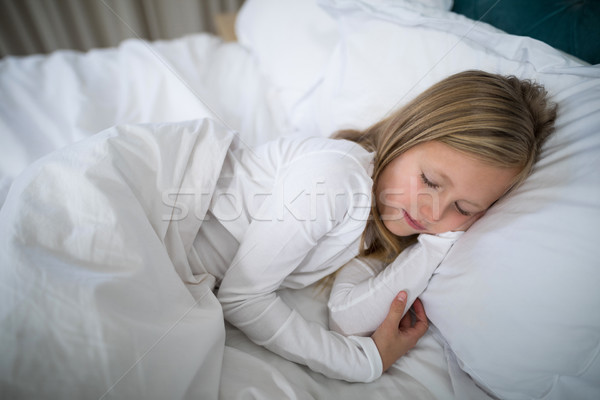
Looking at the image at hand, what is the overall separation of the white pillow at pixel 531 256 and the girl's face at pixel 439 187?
0.04 meters

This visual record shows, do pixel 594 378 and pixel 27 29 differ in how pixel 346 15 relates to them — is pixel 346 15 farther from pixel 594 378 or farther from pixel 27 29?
pixel 27 29

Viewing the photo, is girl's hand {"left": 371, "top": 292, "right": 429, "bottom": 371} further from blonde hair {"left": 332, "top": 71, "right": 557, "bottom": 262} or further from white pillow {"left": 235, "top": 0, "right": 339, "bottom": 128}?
white pillow {"left": 235, "top": 0, "right": 339, "bottom": 128}

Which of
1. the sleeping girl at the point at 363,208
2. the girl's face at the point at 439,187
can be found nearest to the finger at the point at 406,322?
the sleeping girl at the point at 363,208

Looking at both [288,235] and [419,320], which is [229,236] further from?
[419,320]

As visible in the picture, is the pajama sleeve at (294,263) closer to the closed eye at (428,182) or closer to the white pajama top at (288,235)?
the white pajama top at (288,235)

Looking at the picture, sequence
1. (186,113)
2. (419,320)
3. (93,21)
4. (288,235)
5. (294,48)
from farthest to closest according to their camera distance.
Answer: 1. (93,21)
2. (294,48)
3. (186,113)
4. (419,320)
5. (288,235)

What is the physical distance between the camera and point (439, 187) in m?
0.63

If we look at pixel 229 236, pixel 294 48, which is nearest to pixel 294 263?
pixel 229 236

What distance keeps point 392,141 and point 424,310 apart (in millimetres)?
382

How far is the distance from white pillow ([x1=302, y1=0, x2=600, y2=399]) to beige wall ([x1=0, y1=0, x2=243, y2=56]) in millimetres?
1408

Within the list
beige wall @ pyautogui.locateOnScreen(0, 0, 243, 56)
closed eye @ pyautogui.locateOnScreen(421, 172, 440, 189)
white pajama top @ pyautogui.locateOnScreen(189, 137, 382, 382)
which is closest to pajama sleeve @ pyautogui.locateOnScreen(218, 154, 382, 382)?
white pajama top @ pyautogui.locateOnScreen(189, 137, 382, 382)

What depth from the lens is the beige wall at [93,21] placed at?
1.56 meters

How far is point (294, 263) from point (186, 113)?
581 mm

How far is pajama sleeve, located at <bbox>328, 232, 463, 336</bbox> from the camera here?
68 cm
